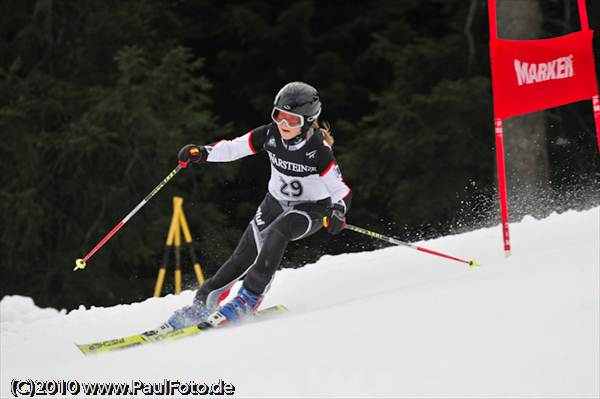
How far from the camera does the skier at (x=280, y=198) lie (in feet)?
16.0

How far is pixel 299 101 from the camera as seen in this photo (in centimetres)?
492

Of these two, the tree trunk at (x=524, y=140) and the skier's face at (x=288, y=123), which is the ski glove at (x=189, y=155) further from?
the tree trunk at (x=524, y=140)

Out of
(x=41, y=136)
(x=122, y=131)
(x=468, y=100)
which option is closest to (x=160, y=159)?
(x=122, y=131)

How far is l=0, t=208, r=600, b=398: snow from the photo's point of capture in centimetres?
336

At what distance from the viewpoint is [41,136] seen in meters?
12.2

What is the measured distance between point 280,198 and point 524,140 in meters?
4.73

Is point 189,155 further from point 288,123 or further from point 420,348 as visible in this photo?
point 420,348

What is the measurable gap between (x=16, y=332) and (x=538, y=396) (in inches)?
162

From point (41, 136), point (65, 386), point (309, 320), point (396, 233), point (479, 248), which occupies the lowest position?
point (396, 233)

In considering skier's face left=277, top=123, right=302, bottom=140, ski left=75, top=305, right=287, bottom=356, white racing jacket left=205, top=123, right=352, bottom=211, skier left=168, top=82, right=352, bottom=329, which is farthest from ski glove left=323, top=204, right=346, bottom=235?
ski left=75, top=305, right=287, bottom=356

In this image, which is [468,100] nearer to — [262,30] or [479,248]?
[262,30]

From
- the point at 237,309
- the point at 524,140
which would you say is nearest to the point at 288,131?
the point at 237,309

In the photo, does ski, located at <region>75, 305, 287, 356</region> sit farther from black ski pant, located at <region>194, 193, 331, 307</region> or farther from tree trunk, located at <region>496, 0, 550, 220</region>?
tree trunk, located at <region>496, 0, 550, 220</region>

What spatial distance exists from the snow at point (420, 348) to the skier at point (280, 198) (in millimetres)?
508
